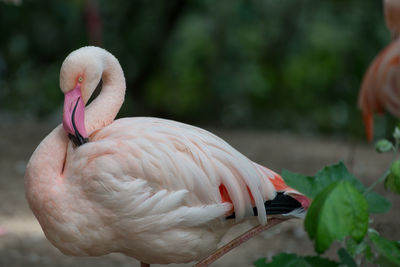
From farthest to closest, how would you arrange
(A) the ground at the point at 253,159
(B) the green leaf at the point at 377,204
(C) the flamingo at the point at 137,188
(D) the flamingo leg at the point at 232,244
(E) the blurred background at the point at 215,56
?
(E) the blurred background at the point at 215,56, (A) the ground at the point at 253,159, (D) the flamingo leg at the point at 232,244, (C) the flamingo at the point at 137,188, (B) the green leaf at the point at 377,204

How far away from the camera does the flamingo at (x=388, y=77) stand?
4.12m

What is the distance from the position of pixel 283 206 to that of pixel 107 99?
752 mm

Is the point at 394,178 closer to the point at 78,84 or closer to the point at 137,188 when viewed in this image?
the point at 137,188

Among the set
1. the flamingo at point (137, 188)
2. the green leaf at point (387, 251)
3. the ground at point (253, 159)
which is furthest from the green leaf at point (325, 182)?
the ground at point (253, 159)

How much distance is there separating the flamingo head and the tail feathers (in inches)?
23.6

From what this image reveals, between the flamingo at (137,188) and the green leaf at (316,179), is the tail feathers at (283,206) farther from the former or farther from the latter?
the green leaf at (316,179)

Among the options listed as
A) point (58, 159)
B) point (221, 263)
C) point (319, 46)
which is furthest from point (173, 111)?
point (58, 159)

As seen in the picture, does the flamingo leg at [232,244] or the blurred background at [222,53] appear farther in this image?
the blurred background at [222,53]

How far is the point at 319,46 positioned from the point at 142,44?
7.32 ft

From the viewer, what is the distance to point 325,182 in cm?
159

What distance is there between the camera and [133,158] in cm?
211

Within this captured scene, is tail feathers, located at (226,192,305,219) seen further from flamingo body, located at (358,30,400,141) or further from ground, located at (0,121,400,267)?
flamingo body, located at (358,30,400,141)

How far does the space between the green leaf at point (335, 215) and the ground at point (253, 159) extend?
3.53 feet

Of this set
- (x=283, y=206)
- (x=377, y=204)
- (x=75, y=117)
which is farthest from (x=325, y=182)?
(x=75, y=117)
